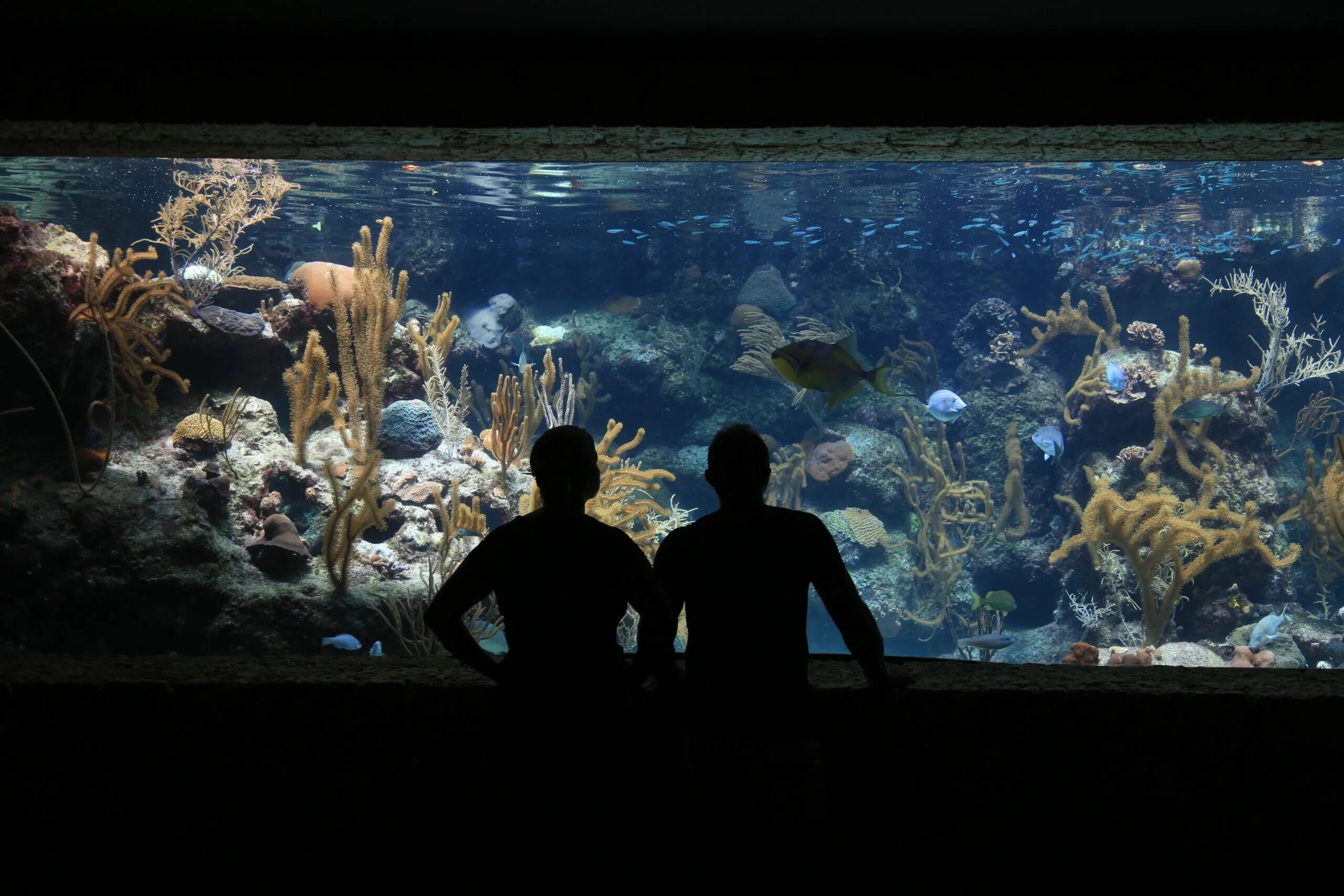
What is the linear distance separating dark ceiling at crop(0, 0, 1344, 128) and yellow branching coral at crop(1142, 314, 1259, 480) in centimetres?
820

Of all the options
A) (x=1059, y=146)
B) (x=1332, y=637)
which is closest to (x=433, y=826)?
(x=1059, y=146)

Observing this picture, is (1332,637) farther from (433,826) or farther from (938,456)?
(433,826)

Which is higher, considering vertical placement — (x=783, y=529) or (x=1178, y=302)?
(x=1178, y=302)

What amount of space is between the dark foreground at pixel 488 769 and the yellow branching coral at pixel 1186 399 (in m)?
9.05

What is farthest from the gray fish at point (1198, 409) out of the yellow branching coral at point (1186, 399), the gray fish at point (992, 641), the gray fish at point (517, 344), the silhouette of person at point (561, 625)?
the gray fish at point (517, 344)

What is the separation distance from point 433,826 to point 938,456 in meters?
11.2

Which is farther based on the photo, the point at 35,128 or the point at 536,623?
the point at 35,128

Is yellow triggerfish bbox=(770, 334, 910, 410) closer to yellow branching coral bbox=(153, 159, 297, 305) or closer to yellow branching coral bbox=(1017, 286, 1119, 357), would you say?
yellow branching coral bbox=(153, 159, 297, 305)

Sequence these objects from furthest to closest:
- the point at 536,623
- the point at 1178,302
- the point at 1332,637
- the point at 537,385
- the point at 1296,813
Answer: the point at 1178,302, the point at 537,385, the point at 1332,637, the point at 1296,813, the point at 536,623

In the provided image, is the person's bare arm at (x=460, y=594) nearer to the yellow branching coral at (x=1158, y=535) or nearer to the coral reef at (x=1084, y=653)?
the yellow branching coral at (x=1158, y=535)

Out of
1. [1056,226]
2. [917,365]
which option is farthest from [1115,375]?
[1056,226]

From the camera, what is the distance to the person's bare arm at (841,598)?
191cm

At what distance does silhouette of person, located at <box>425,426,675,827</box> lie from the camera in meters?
1.80

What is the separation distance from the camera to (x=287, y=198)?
2066cm
